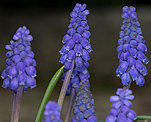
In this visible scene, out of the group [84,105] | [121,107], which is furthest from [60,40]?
[121,107]

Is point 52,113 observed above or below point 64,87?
below

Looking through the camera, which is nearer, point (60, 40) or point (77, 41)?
point (77, 41)

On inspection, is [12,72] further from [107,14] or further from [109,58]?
[107,14]

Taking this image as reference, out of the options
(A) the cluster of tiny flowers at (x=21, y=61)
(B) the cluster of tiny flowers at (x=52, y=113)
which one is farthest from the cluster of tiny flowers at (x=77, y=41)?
(B) the cluster of tiny flowers at (x=52, y=113)

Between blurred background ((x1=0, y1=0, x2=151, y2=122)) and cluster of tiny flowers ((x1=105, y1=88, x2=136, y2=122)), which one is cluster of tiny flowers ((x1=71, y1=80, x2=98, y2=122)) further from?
blurred background ((x1=0, y1=0, x2=151, y2=122))

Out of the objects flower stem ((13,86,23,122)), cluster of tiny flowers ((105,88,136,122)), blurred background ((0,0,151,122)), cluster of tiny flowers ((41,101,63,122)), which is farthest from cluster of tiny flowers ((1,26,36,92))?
blurred background ((0,0,151,122))

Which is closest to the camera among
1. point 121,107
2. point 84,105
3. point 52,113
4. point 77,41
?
point 52,113

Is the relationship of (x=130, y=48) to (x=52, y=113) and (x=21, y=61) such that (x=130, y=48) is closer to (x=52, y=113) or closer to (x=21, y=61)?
(x=21, y=61)

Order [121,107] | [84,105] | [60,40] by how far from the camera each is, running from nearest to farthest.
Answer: [121,107]
[84,105]
[60,40]
